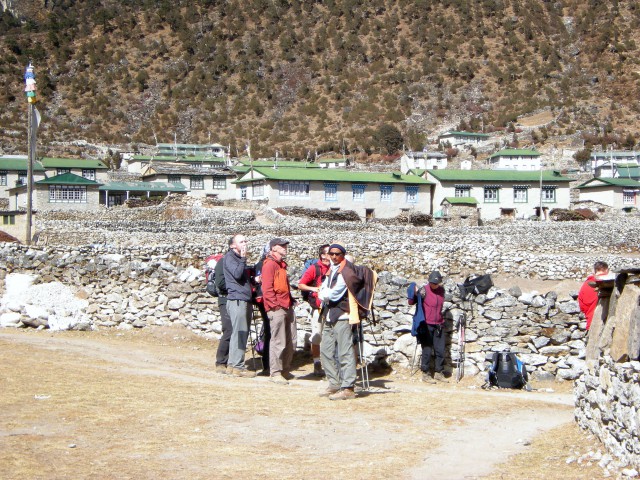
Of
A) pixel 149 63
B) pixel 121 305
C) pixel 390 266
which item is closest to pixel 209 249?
pixel 390 266

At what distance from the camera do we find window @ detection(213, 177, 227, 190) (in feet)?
238

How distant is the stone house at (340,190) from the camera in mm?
58938

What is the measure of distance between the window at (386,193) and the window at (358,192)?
165 cm

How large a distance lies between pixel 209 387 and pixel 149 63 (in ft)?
482

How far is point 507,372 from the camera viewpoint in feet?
37.3

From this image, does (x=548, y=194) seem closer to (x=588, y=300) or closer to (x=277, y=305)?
(x=588, y=300)

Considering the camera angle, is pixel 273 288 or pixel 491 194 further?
pixel 491 194

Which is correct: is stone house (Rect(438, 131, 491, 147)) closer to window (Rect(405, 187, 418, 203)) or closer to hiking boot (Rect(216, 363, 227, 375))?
window (Rect(405, 187, 418, 203))

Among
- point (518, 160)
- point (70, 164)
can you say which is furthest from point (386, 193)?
point (70, 164)

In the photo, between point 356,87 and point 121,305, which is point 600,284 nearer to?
point 121,305

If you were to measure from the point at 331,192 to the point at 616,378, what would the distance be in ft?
178

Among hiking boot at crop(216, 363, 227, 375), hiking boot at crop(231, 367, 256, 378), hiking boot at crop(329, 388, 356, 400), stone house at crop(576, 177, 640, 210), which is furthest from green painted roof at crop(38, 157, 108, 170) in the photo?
hiking boot at crop(329, 388, 356, 400)

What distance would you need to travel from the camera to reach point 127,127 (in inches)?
4934

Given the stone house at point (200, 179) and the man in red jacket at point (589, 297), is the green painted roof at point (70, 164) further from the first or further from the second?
the man in red jacket at point (589, 297)
